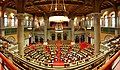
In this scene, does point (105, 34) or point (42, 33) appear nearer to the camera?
point (105, 34)

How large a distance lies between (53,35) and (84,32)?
6823mm

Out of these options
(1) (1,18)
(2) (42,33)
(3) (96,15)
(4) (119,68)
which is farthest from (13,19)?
(4) (119,68)

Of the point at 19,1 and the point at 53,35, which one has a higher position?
the point at 19,1

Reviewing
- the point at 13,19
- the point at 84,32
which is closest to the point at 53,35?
the point at 84,32

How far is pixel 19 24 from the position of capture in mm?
17828

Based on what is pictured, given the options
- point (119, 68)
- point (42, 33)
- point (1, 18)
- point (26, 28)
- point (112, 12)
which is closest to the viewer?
point (119, 68)

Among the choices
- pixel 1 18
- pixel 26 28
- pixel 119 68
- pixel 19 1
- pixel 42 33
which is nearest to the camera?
pixel 119 68

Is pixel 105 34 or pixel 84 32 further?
pixel 84 32

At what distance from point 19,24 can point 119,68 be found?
493 inches

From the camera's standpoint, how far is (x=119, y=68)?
6777 mm

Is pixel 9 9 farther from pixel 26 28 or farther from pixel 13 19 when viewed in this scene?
pixel 26 28

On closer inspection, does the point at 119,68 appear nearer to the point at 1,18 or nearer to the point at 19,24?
the point at 19,24

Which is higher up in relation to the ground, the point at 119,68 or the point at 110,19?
the point at 110,19

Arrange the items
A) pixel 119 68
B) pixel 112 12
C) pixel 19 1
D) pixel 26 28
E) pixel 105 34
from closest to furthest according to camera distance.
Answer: pixel 119 68 → pixel 19 1 → pixel 112 12 → pixel 105 34 → pixel 26 28
